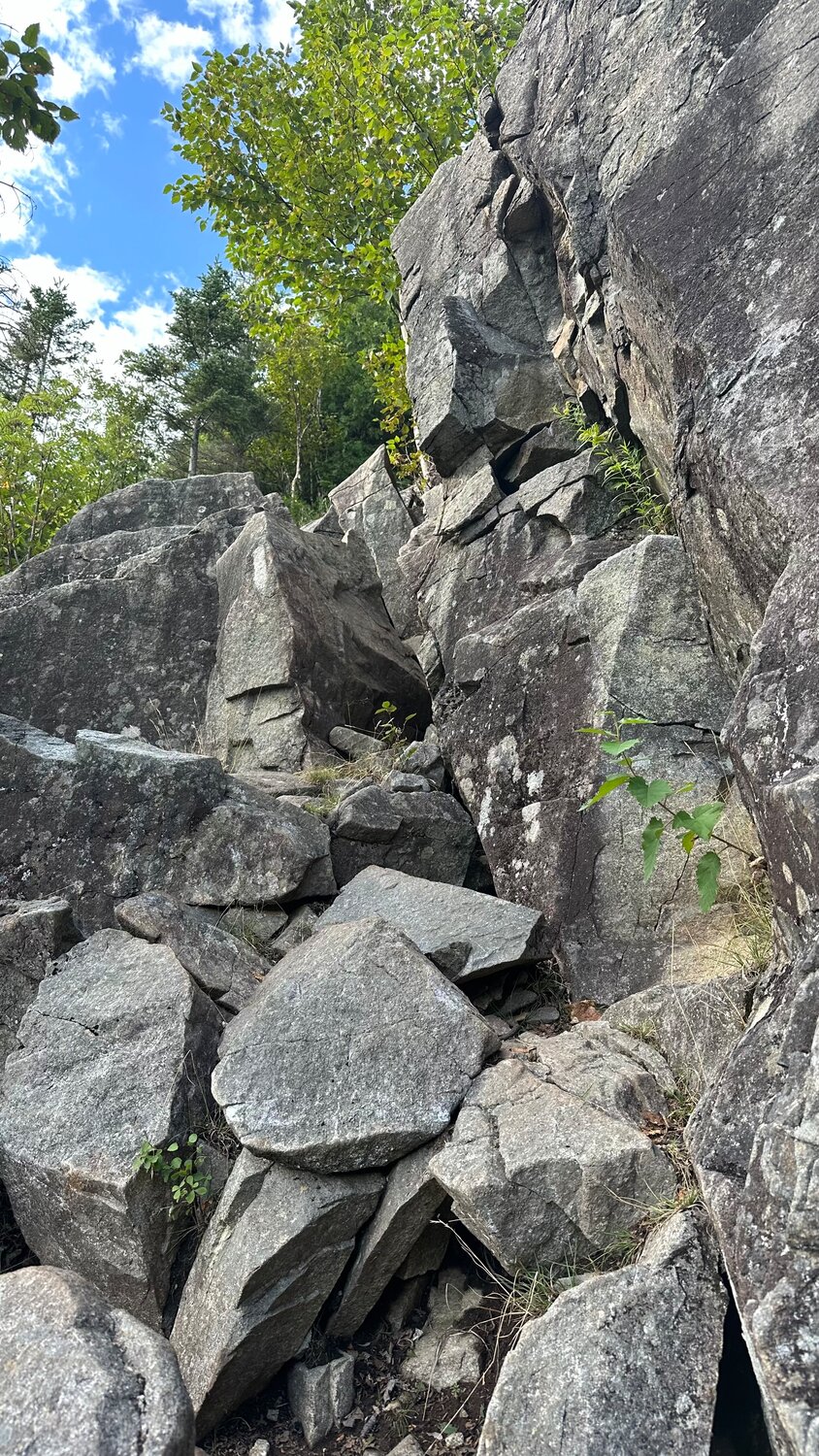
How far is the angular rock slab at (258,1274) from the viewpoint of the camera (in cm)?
403

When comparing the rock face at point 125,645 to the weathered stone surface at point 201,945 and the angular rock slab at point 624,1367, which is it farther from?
the angular rock slab at point 624,1367

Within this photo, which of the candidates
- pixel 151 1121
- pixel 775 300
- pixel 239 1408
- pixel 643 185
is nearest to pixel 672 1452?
pixel 239 1408

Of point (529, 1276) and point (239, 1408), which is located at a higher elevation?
point (529, 1276)

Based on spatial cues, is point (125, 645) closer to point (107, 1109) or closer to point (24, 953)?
point (24, 953)

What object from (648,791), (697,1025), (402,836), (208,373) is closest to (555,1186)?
(697,1025)

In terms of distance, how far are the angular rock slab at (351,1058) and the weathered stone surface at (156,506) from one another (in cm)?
925

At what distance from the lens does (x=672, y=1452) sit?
2.97 meters

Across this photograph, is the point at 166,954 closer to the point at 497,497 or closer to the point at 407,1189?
the point at 407,1189

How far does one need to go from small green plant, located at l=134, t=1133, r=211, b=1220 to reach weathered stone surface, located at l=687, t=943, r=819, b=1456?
2.35m

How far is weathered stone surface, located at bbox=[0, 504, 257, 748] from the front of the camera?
973cm

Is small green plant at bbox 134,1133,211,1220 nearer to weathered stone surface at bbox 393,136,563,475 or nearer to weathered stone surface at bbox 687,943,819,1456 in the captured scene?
weathered stone surface at bbox 687,943,819,1456

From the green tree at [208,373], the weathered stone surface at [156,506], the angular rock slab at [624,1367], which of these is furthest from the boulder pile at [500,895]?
the green tree at [208,373]

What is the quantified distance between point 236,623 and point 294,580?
29.2 inches

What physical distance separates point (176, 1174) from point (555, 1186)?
1.88 metres
